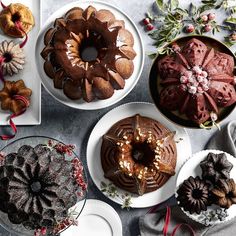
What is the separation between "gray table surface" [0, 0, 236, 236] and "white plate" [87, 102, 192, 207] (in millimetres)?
40

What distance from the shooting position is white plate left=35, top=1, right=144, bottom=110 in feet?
5.24

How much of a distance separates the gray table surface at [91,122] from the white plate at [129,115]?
0.13 feet

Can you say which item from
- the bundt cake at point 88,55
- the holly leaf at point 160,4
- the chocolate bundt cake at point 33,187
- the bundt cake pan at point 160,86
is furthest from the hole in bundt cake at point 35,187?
the holly leaf at point 160,4

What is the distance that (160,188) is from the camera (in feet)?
5.65

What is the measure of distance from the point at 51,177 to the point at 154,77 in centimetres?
36

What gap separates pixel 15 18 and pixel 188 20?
0.46 m

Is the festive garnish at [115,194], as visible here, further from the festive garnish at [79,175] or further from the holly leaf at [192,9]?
the holly leaf at [192,9]

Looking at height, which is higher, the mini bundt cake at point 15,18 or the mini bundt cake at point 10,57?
the mini bundt cake at point 15,18

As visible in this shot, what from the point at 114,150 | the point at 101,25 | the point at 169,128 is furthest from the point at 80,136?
the point at 101,25

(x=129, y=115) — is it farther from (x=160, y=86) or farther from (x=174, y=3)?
(x=174, y=3)

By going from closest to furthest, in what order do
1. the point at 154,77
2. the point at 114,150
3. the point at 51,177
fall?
the point at 51,177
the point at 154,77
the point at 114,150

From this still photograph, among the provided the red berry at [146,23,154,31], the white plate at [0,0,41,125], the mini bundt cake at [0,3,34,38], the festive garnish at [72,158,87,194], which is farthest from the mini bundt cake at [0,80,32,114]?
the red berry at [146,23,154,31]

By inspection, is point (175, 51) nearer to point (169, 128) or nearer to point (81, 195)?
point (169, 128)

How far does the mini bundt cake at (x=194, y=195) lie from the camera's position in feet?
5.28
